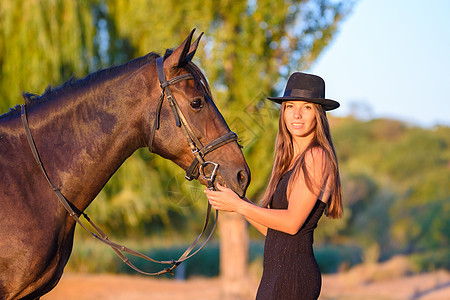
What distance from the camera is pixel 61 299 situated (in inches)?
334

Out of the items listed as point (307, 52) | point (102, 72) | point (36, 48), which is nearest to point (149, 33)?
point (36, 48)

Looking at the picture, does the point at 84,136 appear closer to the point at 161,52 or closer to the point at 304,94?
the point at 304,94

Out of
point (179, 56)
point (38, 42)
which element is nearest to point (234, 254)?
point (38, 42)

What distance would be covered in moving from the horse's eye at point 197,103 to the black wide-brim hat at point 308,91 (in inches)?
17.1

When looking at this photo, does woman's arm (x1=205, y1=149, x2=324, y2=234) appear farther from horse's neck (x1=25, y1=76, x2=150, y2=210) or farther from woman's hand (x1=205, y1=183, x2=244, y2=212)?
horse's neck (x1=25, y1=76, x2=150, y2=210)

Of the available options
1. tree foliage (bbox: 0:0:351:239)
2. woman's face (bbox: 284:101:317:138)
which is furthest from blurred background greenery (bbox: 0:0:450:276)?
woman's face (bbox: 284:101:317:138)

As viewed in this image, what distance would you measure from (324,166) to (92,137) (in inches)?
46.9

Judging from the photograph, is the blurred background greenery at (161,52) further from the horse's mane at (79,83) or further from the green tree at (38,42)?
the horse's mane at (79,83)

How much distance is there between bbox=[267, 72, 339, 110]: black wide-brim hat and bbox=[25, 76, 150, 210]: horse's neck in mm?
835

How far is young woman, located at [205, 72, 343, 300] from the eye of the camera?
97.7 inches

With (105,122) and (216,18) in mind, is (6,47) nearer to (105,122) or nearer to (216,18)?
(216,18)

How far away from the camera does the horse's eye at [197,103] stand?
8.57ft

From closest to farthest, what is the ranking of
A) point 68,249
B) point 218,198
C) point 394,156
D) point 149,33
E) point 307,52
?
point 218,198 < point 68,249 < point 307,52 < point 149,33 < point 394,156

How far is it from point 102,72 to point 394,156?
37.5m
